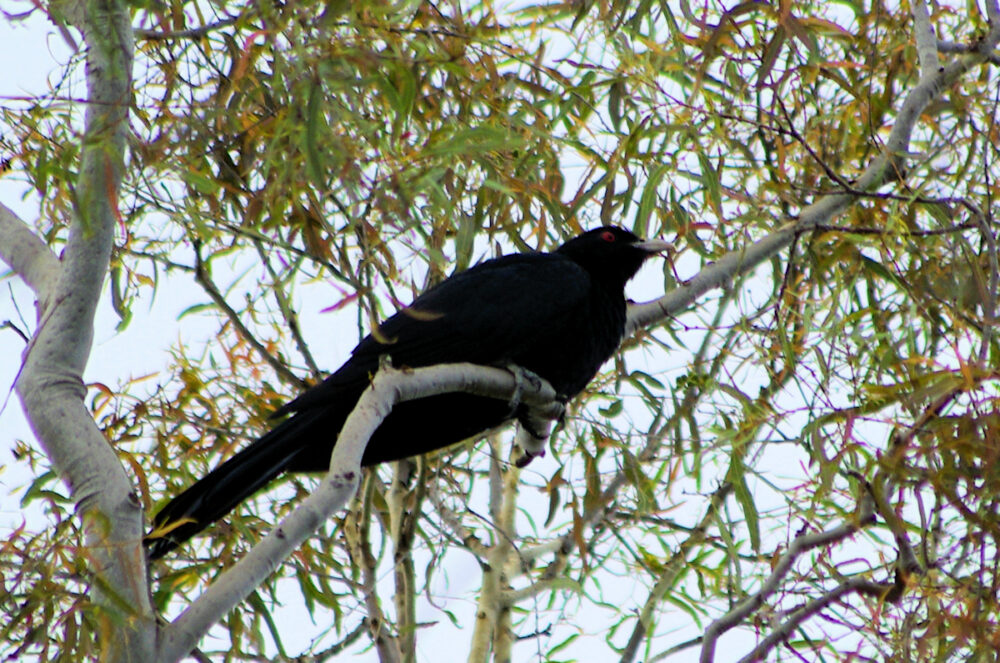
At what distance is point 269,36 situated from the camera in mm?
2123

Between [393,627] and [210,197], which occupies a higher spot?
[210,197]

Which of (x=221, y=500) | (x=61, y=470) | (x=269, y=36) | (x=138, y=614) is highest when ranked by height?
(x=269, y=36)

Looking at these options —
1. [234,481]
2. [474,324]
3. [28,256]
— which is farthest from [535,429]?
[28,256]

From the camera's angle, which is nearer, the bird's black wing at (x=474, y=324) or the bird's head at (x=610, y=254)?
the bird's black wing at (x=474, y=324)

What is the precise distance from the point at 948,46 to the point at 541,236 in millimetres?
1319

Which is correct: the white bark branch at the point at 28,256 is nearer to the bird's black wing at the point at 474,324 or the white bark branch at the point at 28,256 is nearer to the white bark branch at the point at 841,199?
the bird's black wing at the point at 474,324

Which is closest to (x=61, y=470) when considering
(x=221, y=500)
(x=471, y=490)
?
(x=221, y=500)

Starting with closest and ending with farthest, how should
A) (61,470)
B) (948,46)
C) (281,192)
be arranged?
(61,470), (281,192), (948,46)

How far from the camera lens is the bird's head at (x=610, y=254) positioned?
4.18 m

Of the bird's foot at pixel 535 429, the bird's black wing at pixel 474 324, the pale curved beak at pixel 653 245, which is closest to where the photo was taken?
the bird's foot at pixel 535 429

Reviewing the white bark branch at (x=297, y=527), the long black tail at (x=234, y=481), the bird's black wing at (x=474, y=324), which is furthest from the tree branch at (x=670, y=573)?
the white bark branch at (x=297, y=527)

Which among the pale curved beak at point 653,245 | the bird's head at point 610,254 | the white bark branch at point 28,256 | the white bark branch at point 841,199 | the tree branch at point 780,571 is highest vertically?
the bird's head at point 610,254

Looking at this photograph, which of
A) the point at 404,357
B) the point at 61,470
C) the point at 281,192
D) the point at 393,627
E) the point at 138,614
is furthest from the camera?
the point at 393,627

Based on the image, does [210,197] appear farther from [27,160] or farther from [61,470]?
[61,470]
